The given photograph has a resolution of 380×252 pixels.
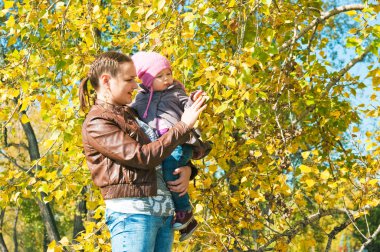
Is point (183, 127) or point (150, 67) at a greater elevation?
point (150, 67)

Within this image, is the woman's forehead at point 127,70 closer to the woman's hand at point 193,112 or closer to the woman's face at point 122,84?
the woman's face at point 122,84

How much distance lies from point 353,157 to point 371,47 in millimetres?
2423

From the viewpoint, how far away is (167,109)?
3.09 meters

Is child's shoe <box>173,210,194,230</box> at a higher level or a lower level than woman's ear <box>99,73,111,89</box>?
lower

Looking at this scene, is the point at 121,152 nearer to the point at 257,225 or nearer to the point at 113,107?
the point at 113,107

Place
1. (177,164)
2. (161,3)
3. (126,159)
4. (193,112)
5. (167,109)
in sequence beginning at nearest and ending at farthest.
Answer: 1. (126,159)
2. (193,112)
3. (177,164)
4. (167,109)
5. (161,3)

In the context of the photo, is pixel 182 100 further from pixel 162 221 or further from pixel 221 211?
pixel 221 211

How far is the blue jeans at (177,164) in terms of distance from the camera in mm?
2945

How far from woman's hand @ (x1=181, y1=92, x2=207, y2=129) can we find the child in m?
0.14

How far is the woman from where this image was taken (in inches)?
105

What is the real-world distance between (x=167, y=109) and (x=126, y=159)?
1.76ft

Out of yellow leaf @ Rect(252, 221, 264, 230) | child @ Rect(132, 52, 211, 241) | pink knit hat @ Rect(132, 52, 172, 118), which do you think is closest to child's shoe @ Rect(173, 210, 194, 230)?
child @ Rect(132, 52, 211, 241)

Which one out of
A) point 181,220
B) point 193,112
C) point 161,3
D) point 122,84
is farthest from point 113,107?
point 161,3

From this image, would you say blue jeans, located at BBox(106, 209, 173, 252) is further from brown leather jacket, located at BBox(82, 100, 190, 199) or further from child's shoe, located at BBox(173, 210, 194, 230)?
child's shoe, located at BBox(173, 210, 194, 230)
